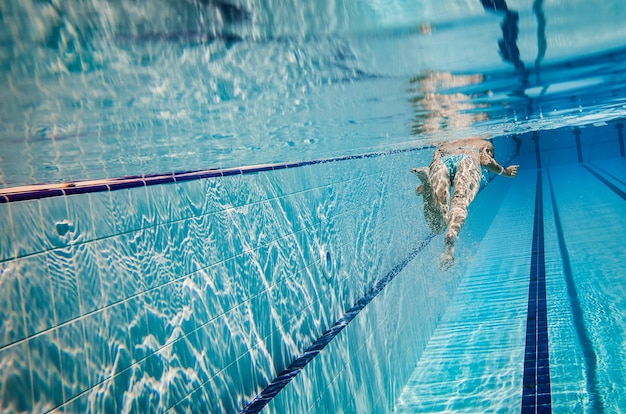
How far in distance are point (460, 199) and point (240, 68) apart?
12.0ft

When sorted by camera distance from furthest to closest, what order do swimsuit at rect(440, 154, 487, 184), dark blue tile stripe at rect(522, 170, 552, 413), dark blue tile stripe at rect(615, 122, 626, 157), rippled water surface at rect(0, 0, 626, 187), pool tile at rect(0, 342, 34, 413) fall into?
dark blue tile stripe at rect(615, 122, 626, 157)
swimsuit at rect(440, 154, 487, 184)
dark blue tile stripe at rect(522, 170, 552, 413)
pool tile at rect(0, 342, 34, 413)
rippled water surface at rect(0, 0, 626, 187)

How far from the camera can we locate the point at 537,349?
243 inches

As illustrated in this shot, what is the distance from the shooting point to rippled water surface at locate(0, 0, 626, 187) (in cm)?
178

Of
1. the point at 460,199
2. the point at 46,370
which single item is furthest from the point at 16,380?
the point at 460,199

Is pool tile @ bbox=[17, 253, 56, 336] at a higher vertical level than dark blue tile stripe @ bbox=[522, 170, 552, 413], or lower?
higher

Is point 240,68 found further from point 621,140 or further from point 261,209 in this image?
point 621,140

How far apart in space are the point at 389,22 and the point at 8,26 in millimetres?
1580

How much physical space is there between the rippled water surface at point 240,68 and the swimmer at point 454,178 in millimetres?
1029

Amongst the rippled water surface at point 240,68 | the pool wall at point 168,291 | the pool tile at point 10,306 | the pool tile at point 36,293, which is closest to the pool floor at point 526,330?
the pool wall at point 168,291

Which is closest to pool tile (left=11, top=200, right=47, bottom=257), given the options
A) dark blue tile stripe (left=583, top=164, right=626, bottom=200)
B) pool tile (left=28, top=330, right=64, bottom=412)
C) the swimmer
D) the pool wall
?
the pool wall

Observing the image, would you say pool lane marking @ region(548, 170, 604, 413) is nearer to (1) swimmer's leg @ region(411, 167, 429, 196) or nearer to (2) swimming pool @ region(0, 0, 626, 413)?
(2) swimming pool @ region(0, 0, 626, 413)

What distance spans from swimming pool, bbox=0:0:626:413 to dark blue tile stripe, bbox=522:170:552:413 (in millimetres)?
36

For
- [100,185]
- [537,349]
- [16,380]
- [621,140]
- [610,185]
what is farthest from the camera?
[621,140]

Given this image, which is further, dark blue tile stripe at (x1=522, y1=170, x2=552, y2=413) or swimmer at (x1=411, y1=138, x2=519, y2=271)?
swimmer at (x1=411, y1=138, x2=519, y2=271)
